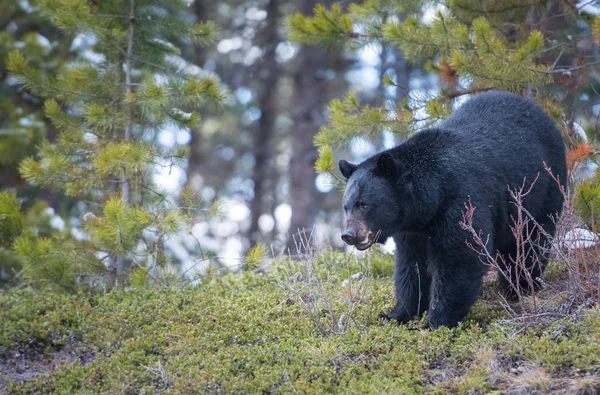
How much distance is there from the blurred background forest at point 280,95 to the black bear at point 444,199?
628 millimetres

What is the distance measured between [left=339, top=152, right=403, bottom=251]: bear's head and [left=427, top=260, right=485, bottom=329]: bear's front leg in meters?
0.58

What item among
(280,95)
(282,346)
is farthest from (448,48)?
(280,95)

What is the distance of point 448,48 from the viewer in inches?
291

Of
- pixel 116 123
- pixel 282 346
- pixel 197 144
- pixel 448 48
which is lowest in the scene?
pixel 197 144

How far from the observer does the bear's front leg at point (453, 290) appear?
528 centimetres

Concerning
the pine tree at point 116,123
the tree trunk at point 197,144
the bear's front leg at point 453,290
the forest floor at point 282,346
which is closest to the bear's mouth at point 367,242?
the forest floor at point 282,346

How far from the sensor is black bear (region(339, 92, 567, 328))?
530 centimetres

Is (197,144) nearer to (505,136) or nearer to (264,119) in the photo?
(264,119)

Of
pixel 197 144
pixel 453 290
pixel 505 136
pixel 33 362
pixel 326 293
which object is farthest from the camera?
pixel 197 144

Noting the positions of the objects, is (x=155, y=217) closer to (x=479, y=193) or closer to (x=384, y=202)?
(x=384, y=202)

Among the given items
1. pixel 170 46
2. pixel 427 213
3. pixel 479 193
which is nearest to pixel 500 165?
pixel 479 193

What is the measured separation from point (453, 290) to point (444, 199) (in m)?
0.78

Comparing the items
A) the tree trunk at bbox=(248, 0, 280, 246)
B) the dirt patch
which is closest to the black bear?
the dirt patch

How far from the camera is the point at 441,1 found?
773 cm
